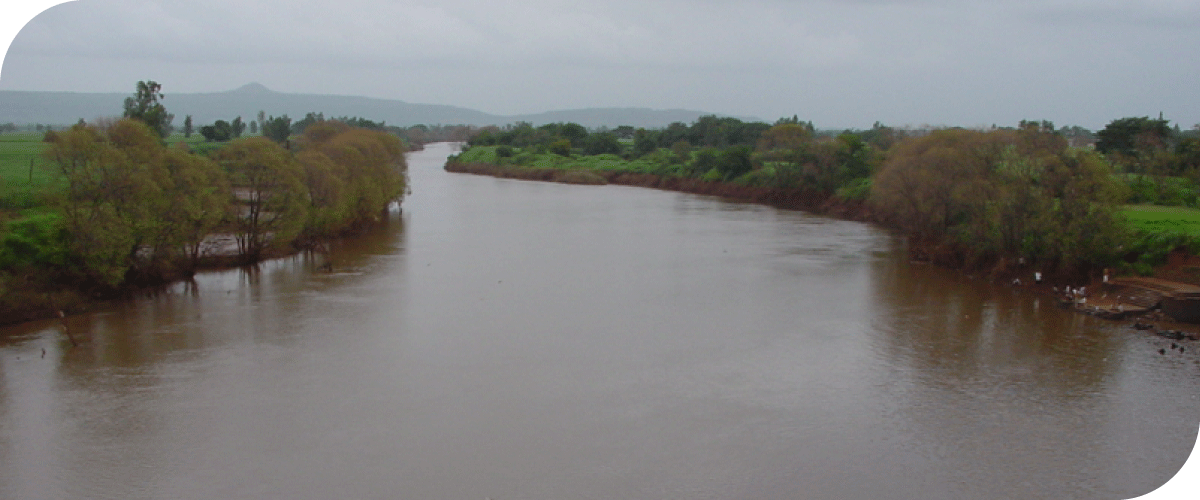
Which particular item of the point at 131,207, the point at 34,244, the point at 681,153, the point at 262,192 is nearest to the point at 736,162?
the point at 681,153

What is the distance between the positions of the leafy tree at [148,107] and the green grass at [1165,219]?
26.1 meters

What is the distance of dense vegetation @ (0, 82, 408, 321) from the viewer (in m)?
13.1

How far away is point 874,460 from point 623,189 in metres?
33.6

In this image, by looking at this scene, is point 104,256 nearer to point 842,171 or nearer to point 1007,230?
point 1007,230

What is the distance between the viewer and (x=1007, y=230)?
54.2 ft

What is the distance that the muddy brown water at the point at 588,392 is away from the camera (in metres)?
7.62

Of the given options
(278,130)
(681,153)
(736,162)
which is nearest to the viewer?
(736,162)

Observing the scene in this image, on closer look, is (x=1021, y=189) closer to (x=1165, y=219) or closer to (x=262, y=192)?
(x=1165, y=219)

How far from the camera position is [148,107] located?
94.1ft

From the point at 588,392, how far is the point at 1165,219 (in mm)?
12442

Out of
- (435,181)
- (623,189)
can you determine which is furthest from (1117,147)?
(435,181)

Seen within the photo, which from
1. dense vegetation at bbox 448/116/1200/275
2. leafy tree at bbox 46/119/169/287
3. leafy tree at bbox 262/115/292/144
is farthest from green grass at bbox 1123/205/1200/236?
leafy tree at bbox 262/115/292/144

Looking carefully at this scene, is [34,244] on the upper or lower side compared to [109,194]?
lower

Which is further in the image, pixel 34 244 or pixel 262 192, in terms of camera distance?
pixel 262 192
